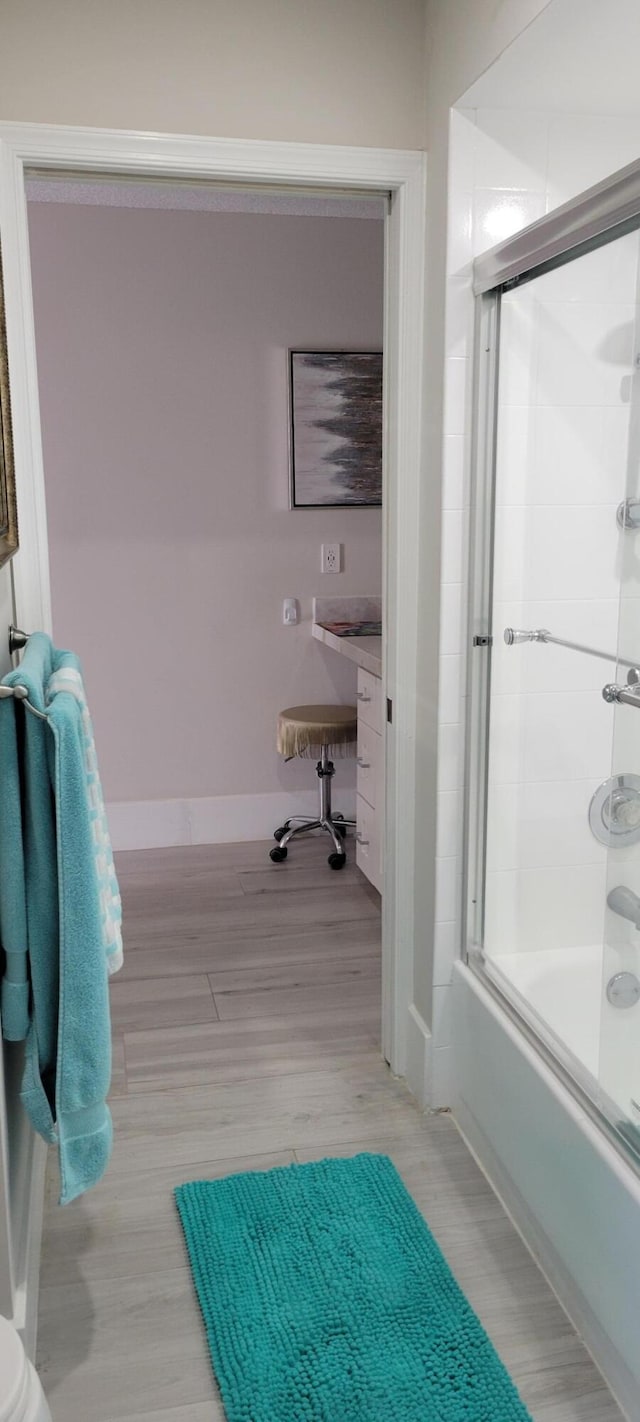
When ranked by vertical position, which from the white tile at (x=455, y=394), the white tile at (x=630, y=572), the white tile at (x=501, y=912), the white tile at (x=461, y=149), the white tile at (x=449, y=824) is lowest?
the white tile at (x=501, y=912)

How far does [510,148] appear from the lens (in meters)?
2.26

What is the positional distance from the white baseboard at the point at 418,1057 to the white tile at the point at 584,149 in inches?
69.9

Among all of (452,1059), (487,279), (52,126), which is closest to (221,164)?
(52,126)

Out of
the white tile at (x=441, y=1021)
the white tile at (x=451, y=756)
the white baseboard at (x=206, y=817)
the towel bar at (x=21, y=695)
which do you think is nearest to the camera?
the towel bar at (x=21, y=695)

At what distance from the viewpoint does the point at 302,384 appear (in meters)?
4.38

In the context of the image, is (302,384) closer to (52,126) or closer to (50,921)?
(52,126)

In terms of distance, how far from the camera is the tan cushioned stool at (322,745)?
4.18m

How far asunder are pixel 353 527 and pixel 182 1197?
111 inches

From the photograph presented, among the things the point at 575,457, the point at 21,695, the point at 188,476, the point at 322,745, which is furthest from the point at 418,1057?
the point at 188,476

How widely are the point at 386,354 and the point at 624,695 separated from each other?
44.3 inches

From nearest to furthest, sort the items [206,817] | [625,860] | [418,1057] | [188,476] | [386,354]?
[625,860]
[386,354]
[418,1057]
[188,476]
[206,817]

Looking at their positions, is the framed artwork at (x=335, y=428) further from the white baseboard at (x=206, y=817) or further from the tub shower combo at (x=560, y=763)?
the tub shower combo at (x=560, y=763)

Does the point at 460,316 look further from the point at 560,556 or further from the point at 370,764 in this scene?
the point at 370,764

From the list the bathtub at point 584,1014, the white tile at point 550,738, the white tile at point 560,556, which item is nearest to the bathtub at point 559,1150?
the bathtub at point 584,1014
